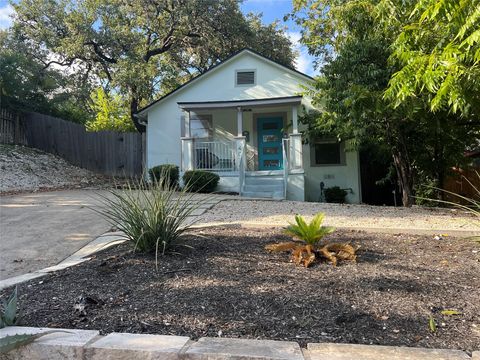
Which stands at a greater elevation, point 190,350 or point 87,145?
point 87,145

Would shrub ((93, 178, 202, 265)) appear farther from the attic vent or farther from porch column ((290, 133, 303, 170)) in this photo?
the attic vent

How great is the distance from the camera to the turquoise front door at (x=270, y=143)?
15273 mm

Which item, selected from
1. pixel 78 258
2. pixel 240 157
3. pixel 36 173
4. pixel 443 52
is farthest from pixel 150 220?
pixel 36 173

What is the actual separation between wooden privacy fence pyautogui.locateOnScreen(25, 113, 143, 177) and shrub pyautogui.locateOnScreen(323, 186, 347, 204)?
820 cm

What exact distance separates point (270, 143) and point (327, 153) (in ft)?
7.01

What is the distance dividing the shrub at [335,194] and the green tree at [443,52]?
902 centimetres

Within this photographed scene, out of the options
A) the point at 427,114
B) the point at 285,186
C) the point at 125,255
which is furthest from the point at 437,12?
the point at 285,186

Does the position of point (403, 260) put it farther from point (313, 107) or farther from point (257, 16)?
point (257, 16)

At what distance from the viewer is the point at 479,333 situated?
263cm

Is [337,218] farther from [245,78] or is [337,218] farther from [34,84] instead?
[34,84]

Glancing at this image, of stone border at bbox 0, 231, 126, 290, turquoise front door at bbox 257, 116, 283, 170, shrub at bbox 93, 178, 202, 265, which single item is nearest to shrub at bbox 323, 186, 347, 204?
turquoise front door at bbox 257, 116, 283, 170

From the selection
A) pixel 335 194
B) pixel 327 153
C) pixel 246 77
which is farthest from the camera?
pixel 246 77

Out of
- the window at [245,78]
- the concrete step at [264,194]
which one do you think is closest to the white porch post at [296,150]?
the concrete step at [264,194]

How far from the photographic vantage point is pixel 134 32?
20.8 meters
